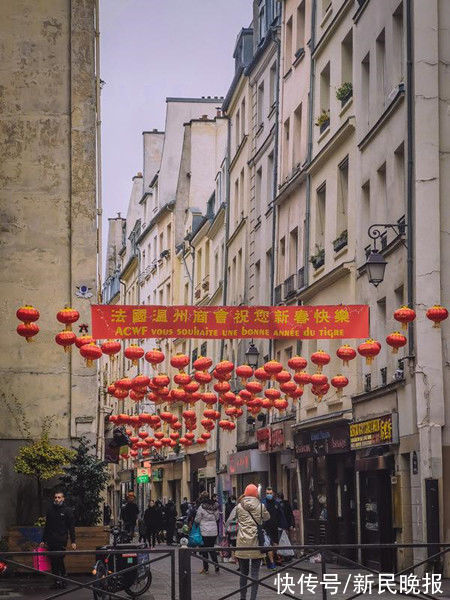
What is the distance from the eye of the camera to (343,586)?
15656 mm

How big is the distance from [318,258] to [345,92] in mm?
4585

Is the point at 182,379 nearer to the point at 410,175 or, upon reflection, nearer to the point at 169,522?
the point at 410,175

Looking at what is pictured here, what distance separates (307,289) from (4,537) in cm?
1183

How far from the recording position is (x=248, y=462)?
140ft

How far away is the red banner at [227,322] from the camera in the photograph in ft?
75.0

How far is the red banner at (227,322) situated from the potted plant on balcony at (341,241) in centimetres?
804

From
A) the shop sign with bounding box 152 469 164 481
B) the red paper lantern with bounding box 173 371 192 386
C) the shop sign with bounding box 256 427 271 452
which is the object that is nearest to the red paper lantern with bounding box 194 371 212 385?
the red paper lantern with bounding box 173 371 192 386

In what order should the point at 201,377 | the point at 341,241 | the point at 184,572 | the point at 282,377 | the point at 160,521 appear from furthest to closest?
the point at 160,521
the point at 341,241
the point at 201,377
the point at 282,377
the point at 184,572

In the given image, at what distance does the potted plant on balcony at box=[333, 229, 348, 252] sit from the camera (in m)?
31.3

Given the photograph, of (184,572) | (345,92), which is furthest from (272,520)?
(184,572)

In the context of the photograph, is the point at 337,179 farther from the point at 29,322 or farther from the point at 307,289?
the point at 29,322

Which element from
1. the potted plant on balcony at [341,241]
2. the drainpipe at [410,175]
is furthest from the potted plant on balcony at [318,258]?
the drainpipe at [410,175]

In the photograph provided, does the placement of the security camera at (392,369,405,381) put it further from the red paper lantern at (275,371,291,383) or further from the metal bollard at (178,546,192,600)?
the metal bollard at (178,546,192,600)

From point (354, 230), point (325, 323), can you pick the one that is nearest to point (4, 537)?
point (325, 323)
